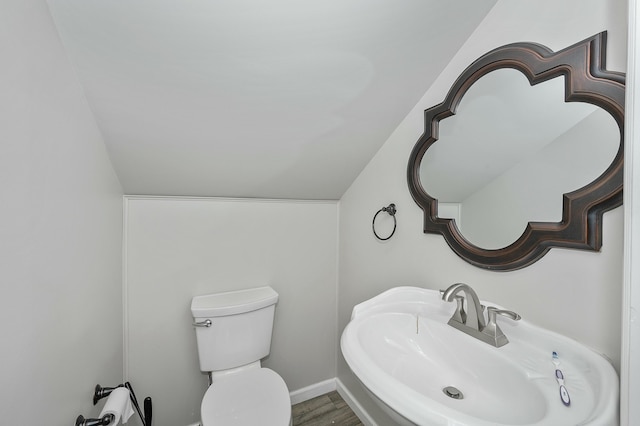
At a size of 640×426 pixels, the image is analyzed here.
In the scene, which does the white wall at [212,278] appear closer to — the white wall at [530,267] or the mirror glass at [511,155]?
the white wall at [530,267]

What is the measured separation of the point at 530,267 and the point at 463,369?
1.39ft

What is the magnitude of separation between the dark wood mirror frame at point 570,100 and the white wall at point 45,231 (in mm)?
1372

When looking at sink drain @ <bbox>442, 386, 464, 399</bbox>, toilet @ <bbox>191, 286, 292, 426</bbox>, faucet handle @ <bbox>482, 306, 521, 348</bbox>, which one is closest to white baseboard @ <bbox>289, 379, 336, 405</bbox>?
toilet @ <bbox>191, 286, 292, 426</bbox>

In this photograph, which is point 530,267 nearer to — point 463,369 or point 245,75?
point 463,369

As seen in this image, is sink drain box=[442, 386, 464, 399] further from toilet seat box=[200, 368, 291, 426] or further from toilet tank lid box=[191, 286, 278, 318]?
toilet tank lid box=[191, 286, 278, 318]

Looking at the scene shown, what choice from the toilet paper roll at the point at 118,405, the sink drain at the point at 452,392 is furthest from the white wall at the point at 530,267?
the toilet paper roll at the point at 118,405

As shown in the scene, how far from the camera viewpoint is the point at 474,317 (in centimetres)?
95

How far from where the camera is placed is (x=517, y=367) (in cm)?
80

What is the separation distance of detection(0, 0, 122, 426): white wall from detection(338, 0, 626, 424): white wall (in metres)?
1.36

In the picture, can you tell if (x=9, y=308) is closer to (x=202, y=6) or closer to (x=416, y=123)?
(x=202, y=6)

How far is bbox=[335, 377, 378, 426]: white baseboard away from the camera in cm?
164

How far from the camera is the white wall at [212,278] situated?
1.48m

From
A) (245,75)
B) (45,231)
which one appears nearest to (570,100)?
(245,75)

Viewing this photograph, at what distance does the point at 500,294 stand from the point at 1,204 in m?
1.43
